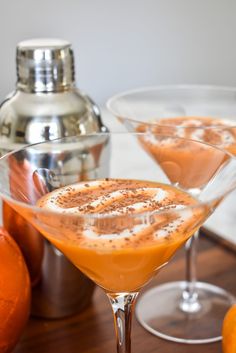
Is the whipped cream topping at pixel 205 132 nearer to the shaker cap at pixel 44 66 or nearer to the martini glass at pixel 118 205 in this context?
the martini glass at pixel 118 205

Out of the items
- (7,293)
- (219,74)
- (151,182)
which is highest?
(151,182)

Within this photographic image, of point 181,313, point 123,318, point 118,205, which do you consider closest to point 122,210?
point 118,205

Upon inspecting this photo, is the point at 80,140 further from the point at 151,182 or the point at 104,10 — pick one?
the point at 104,10

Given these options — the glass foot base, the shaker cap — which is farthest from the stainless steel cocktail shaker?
the glass foot base

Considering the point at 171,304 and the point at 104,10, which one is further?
the point at 104,10

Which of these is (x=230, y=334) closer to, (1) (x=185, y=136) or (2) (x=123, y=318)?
(2) (x=123, y=318)

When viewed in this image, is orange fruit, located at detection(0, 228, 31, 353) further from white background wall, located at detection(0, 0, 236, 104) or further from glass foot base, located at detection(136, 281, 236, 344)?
white background wall, located at detection(0, 0, 236, 104)

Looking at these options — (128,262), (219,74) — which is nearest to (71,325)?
(128,262)
